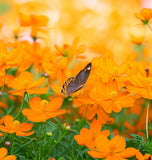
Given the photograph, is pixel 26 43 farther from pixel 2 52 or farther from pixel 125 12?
pixel 125 12

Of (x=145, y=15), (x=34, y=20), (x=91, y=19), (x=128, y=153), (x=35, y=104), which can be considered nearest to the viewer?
(x=128, y=153)

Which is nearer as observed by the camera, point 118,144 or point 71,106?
point 118,144

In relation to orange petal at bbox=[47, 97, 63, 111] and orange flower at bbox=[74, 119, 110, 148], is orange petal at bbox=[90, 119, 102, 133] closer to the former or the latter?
orange flower at bbox=[74, 119, 110, 148]

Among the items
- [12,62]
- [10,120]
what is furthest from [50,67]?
[10,120]

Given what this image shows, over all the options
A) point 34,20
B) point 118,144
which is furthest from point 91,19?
point 118,144

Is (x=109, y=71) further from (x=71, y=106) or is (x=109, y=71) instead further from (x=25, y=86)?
(x=71, y=106)

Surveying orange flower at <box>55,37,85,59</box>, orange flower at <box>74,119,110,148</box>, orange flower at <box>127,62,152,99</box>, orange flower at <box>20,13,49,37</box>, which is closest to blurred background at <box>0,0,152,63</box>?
orange flower at <box>20,13,49,37</box>
